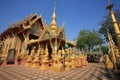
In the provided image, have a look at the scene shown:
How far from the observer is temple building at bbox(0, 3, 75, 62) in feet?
35.8

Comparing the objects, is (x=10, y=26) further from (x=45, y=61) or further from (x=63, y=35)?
(x=45, y=61)

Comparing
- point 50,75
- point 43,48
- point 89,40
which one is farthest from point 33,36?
point 89,40

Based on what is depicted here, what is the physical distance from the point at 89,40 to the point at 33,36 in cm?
2214

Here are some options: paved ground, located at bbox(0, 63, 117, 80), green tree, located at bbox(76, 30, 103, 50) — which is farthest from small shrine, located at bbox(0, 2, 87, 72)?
green tree, located at bbox(76, 30, 103, 50)

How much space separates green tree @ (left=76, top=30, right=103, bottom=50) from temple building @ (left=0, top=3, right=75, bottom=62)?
19.8 metres

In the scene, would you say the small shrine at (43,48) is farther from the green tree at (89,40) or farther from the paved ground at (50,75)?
the green tree at (89,40)

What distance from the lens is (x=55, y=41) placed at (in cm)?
1031

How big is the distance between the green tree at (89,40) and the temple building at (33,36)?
19.8m

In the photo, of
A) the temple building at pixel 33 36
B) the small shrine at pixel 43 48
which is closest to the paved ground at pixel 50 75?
the small shrine at pixel 43 48

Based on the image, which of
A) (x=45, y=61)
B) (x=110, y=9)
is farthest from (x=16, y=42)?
(x=110, y=9)

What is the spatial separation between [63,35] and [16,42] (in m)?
9.15

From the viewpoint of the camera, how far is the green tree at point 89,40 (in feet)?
104

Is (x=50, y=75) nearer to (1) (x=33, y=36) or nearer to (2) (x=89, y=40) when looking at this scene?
(1) (x=33, y=36)

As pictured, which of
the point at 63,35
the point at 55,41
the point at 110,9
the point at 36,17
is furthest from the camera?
the point at 36,17
